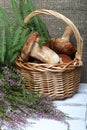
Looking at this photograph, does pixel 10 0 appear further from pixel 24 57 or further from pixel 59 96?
pixel 59 96

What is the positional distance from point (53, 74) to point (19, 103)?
0.24 metres

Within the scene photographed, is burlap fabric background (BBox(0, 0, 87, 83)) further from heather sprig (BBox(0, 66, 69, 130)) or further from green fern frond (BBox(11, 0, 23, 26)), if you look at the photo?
heather sprig (BBox(0, 66, 69, 130))

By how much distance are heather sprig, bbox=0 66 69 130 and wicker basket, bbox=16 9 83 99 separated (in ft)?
0.16

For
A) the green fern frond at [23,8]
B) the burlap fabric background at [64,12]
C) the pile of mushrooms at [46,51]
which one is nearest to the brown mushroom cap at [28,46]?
the pile of mushrooms at [46,51]

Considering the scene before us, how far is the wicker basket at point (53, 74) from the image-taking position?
72.3 inches

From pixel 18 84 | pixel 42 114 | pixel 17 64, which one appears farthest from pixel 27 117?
pixel 17 64

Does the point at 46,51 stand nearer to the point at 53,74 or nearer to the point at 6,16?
the point at 53,74

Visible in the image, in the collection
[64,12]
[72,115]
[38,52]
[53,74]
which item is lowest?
[72,115]

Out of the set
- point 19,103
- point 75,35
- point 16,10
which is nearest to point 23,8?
point 16,10

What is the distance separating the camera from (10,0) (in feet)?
7.32

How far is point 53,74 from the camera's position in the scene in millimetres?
1856

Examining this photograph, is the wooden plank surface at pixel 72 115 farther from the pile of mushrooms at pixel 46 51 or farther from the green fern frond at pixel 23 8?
the green fern frond at pixel 23 8

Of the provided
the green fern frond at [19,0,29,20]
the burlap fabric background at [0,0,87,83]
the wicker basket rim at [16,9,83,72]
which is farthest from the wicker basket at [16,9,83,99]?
the burlap fabric background at [0,0,87,83]

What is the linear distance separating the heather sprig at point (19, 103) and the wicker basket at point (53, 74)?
0.05 meters
